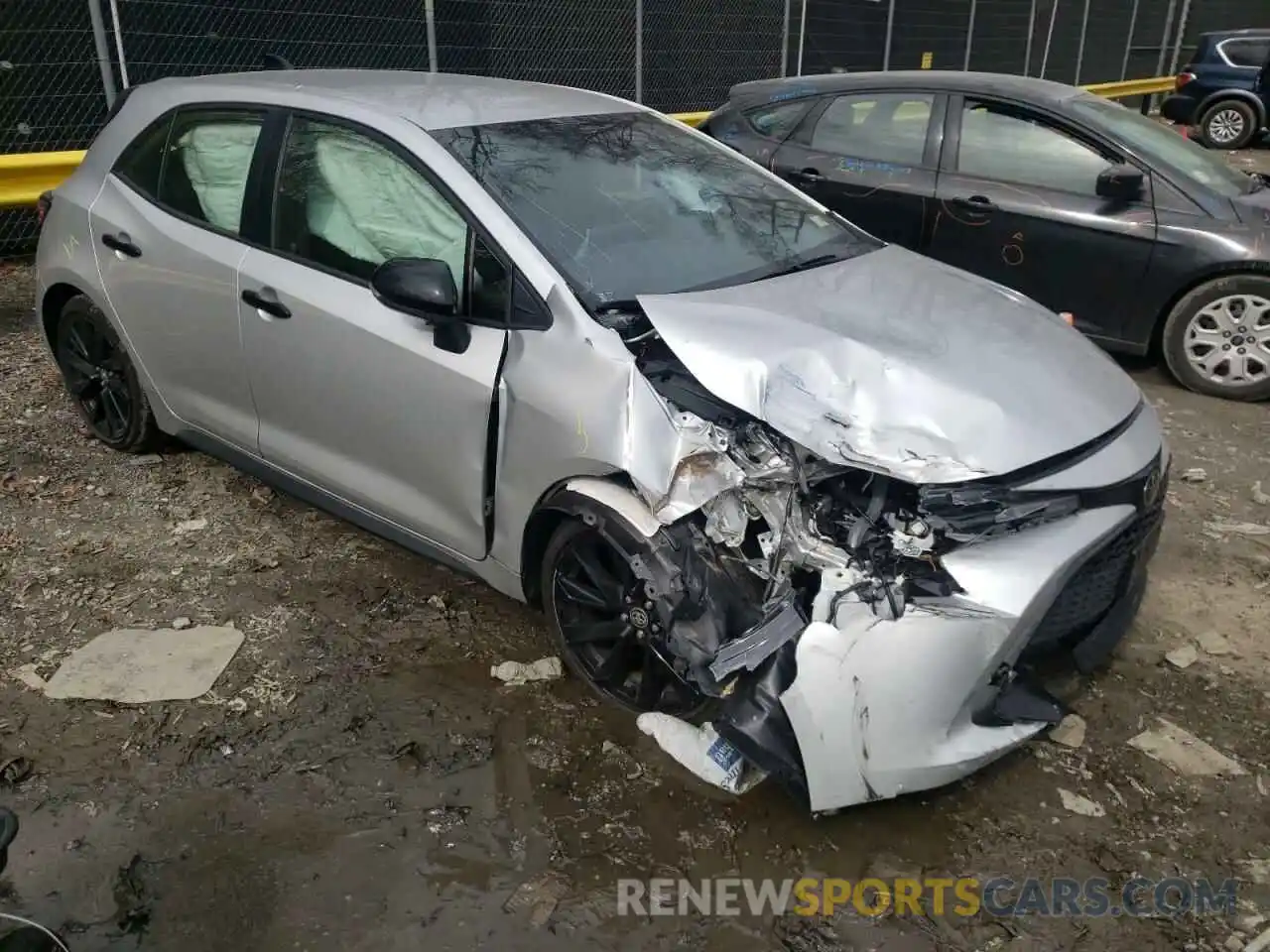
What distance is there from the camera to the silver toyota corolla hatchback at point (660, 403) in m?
2.48

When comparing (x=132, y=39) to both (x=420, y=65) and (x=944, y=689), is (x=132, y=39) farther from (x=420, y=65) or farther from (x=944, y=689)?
(x=944, y=689)

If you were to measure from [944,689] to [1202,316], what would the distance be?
4.08 metres

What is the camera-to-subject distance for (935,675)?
7.84 ft

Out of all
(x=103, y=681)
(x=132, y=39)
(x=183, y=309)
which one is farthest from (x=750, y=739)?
(x=132, y=39)

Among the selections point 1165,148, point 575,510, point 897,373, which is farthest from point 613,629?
point 1165,148

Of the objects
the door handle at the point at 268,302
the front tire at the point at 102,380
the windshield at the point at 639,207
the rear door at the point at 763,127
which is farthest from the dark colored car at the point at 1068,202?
the front tire at the point at 102,380

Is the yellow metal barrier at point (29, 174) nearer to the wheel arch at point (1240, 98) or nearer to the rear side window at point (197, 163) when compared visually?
the rear side window at point (197, 163)

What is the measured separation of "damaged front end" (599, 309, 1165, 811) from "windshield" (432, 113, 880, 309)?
0.44 meters

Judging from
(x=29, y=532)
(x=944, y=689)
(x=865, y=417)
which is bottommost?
(x=29, y=532)

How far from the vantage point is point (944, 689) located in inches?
94.8

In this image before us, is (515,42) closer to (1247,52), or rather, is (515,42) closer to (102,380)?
(102,380)

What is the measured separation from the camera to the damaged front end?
7.89 ft

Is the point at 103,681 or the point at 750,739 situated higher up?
the point at 750,739

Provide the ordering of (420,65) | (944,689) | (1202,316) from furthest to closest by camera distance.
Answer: (420,65) → (1202,316) → (944,689)
